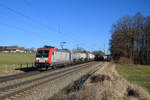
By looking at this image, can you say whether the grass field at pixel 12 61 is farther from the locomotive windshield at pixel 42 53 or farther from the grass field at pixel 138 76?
the grass field at pixel 138 76

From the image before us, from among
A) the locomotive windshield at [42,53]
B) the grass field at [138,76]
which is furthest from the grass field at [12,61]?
the grass field at [138,76]

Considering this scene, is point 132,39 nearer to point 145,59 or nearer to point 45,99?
point 145,59

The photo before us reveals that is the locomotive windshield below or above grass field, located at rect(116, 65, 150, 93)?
above

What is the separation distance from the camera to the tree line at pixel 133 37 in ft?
164

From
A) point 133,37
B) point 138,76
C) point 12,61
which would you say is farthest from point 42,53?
point 133,37

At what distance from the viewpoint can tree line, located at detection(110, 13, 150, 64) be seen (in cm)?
4991

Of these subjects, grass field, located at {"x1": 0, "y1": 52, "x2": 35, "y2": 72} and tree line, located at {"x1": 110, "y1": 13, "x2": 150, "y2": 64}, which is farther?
tree line, located at {"x1": 110, "y1": 13, "x2": 150, "y2": 64}

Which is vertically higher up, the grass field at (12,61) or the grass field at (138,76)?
the grass field at (12,61)

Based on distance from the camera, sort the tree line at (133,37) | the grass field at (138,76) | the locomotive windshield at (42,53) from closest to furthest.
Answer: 1. the grass field at (138,76)
2. the locomotive windshield at (42,53)
3. the tree line at (133,37)

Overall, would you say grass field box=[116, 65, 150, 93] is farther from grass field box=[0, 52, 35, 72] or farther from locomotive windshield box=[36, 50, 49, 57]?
grass field box=[0, 52, 35, 72]

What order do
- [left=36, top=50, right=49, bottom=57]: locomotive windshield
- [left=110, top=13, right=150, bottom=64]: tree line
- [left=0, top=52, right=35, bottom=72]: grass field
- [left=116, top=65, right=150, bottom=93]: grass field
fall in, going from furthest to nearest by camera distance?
[left=110, top=13, right=150, bottom=64]: tree line, [left=0, top=52, right=35, bottom=72]: grass field, [left=36, top=50, right=49, bottom=57]: locomotive windshield, [left=116, top=65, right=150, bottom=93]: grass field

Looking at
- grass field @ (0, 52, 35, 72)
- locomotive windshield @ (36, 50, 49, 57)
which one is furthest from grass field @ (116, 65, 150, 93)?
grass field @ (0, 52, 35, 72)

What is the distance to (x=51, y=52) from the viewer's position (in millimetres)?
23188

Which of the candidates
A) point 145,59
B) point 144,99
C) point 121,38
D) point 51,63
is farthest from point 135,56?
point 144,99
